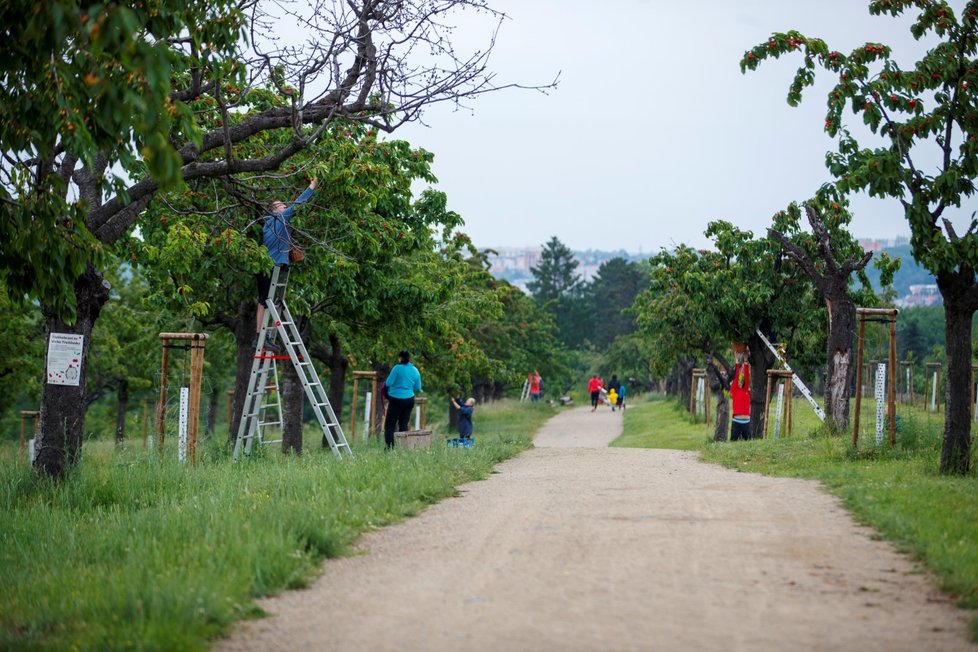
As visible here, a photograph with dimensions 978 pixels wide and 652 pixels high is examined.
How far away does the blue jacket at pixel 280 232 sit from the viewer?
1483cm

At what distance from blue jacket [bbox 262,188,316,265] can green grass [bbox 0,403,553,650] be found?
9.25 ft

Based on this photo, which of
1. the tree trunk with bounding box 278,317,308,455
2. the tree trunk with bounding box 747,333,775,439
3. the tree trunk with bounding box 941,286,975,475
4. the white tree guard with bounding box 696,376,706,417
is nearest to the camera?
the tree trunk with bounding box 941,286,975,475

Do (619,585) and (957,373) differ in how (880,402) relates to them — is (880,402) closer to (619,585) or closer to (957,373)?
(957,373)

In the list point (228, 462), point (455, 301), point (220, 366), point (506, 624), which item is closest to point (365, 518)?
point (506, 624)

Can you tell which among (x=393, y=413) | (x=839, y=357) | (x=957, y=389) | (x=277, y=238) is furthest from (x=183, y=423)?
(x=839, y=357)

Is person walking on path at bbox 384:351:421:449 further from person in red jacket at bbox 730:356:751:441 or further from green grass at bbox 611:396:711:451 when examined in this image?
green grass at bbox 611:396:711:451

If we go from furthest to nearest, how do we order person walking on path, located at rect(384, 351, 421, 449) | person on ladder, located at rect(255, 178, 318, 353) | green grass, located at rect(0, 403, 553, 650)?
person walking on path, located at rect(384, 351, 421, 449) → person on ladder, located at rect(255, 178, 318, 353) → green grass, located at rect(0, 403, 553, 650)

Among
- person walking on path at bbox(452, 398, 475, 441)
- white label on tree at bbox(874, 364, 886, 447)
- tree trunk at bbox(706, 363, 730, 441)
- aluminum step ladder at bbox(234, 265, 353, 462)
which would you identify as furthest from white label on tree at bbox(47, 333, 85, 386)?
Answer: tree trunk at bbox(706, 363, 730, 441)

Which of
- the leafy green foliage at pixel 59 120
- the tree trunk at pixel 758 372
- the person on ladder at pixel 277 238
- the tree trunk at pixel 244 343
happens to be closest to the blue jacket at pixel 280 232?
the person on ladder at pixel 277 238

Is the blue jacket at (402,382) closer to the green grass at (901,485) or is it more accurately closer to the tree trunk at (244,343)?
the tree trunk at (244,343)

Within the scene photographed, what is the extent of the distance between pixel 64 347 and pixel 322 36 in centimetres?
458

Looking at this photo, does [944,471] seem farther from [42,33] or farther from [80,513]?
Result: [42,33]

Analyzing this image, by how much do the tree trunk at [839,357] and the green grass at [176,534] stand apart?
8.07 metres

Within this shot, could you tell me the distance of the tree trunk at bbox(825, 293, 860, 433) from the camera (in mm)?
20297
